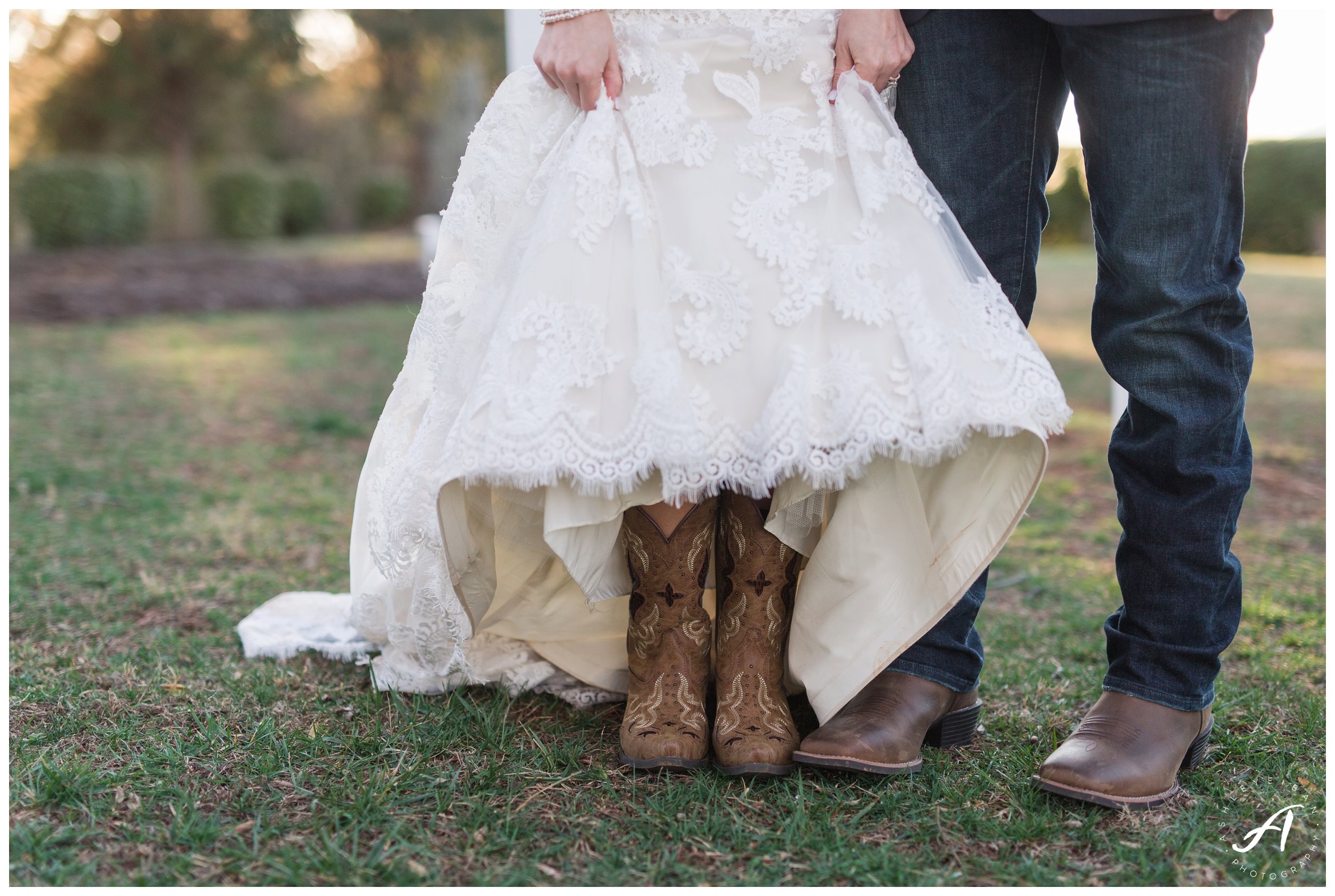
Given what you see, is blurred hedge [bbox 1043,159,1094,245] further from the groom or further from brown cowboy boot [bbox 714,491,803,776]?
brown cowboy boot [bbox 714,491,803,776]

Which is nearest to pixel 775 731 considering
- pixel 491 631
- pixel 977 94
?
pixel 491 631

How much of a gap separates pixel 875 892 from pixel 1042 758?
47 cm

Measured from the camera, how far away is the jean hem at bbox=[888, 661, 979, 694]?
4.96 ft

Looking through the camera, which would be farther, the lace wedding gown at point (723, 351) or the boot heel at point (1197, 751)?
the boot heel at point (1197, 751)

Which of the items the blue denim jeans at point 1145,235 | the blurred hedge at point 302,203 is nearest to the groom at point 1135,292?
the blue denim jeans at point 1145,235

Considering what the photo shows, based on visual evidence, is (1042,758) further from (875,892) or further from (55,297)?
(55,297)

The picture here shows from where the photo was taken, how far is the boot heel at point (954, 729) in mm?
1530

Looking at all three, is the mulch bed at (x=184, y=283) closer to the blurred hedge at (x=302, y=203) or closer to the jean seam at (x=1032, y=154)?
the blurred hedge at (x=302, y=203)

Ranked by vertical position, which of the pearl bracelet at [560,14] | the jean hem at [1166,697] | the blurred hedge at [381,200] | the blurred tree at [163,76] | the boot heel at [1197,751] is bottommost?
the boot heel at [1197,751]

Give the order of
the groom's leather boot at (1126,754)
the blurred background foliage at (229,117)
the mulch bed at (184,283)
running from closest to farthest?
the groom's leather boot at (1126,754) < the mulch bed at (184,283) < the blurred background foliage at (229,117)

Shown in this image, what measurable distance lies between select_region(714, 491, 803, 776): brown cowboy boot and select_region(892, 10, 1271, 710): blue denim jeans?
21 cm

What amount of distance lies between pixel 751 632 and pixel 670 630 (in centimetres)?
12

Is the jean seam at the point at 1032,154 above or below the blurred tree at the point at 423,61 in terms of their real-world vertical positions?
below

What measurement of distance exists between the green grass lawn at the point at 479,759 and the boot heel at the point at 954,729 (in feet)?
0.12
